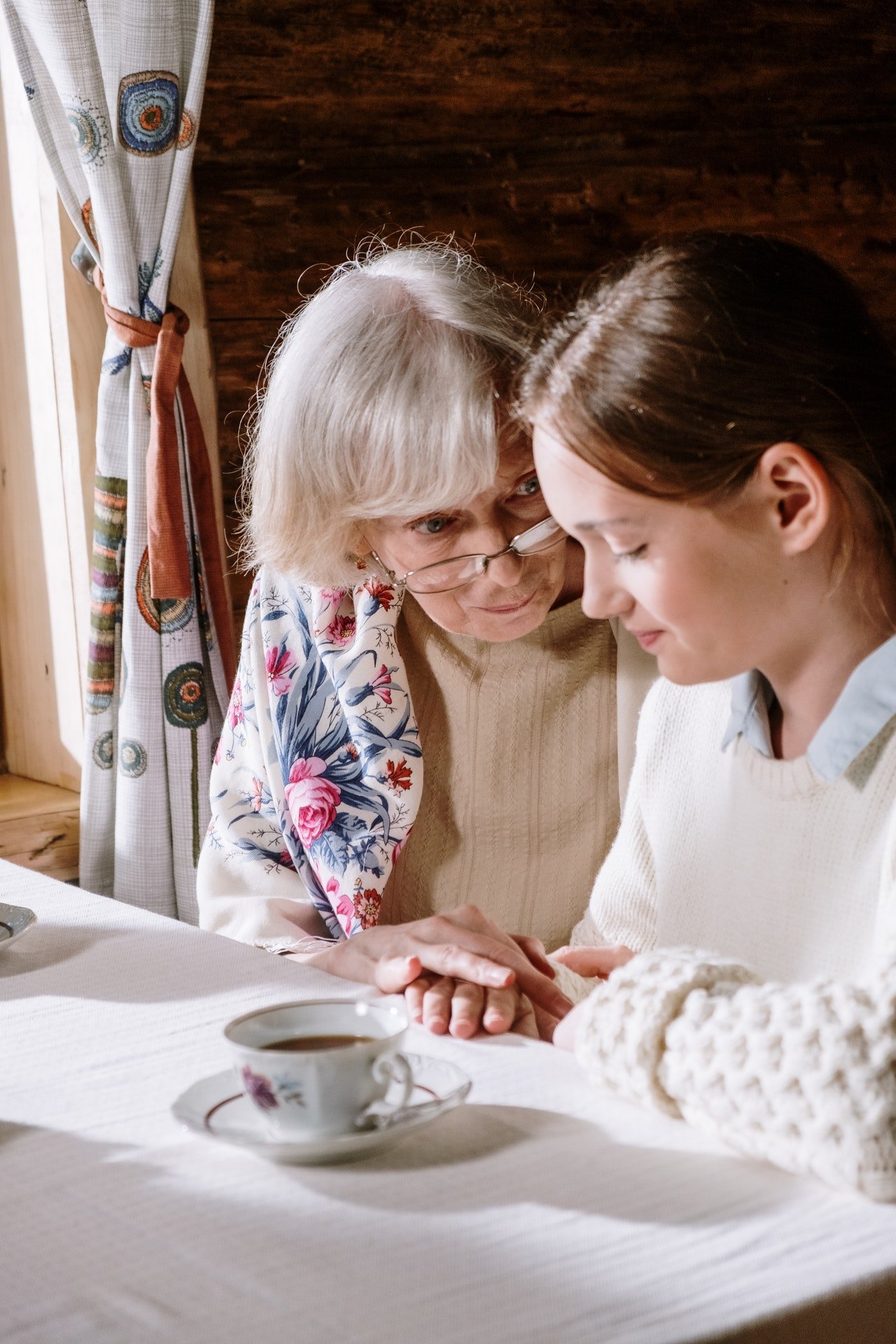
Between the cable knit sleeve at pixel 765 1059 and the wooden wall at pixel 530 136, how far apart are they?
1914 millimetres

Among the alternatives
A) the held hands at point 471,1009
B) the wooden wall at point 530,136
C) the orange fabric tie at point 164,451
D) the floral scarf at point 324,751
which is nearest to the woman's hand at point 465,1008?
the held hands at point 471,1009

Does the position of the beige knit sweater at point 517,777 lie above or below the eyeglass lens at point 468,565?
below

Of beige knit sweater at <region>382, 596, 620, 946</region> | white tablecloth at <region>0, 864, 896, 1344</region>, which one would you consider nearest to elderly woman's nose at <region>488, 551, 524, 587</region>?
beige knit sweater at <region>382, 596, 620, 946</region>

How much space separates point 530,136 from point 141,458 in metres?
1.04

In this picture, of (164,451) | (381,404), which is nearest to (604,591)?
(381,404)

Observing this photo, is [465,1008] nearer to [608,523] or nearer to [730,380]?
[608,523]

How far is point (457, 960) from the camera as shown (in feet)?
3.62

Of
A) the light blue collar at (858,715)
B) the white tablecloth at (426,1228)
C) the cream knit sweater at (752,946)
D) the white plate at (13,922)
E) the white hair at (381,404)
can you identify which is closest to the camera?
the white tablecloth at (426,1228)

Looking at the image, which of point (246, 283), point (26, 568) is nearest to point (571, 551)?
point (246, 283)

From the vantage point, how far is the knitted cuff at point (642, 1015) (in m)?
0.79

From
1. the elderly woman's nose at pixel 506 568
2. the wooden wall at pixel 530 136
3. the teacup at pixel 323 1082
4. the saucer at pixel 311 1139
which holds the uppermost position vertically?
the wooden wall at pixel 530 136

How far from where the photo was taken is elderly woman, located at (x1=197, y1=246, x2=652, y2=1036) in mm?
1517

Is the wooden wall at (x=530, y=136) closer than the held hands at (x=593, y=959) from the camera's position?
No

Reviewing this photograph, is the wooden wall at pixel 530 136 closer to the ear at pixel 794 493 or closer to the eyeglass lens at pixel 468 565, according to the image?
the eyeglass lens at pixel 468 565
